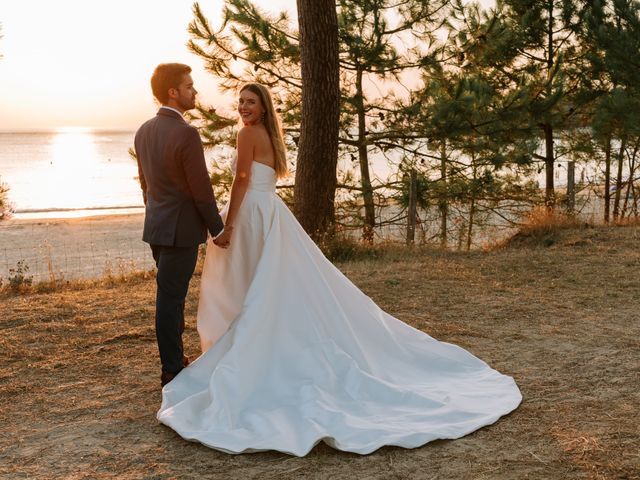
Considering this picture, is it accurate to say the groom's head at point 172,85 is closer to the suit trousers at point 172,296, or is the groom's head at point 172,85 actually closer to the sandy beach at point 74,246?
the suit trousers at point 172,296

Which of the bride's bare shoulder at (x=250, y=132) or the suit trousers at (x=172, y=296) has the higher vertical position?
the bride's bare shoulder at (x=250, y=132)

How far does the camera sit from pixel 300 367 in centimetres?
437

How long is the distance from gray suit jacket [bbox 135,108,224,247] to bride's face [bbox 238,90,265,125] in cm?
42

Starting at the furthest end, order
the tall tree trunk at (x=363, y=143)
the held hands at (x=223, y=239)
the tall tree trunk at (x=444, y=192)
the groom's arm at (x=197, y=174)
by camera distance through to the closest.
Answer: the tall tree trunk at (x=363, y=143)
the tall tree trunk at (x=444, y=192)
the held hands at (x=223, y=239)
the groom's arm at (x=197, y=174)

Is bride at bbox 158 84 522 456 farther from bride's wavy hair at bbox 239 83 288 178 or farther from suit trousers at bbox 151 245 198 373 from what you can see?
suit trousers at bbox 151 245 198 373

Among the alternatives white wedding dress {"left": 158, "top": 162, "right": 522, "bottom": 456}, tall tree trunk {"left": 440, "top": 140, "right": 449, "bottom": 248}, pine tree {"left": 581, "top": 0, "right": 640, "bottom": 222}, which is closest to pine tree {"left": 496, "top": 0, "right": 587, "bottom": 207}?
pine tree {"left": 581, "top": 0, "right": 640, "bottom": 222}

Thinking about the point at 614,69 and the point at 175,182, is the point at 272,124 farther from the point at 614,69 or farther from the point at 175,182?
the point at 614,69

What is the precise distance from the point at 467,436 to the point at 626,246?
6.84 meters

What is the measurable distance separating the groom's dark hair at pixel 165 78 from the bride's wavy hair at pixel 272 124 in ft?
1.36

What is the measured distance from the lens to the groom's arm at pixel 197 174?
14.1ft

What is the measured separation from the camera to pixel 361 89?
567 inches

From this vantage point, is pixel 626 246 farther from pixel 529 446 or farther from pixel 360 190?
pixel 529 446

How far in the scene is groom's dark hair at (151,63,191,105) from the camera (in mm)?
4414

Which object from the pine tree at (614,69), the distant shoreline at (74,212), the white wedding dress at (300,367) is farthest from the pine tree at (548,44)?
the distant shoreline at (74,212)
